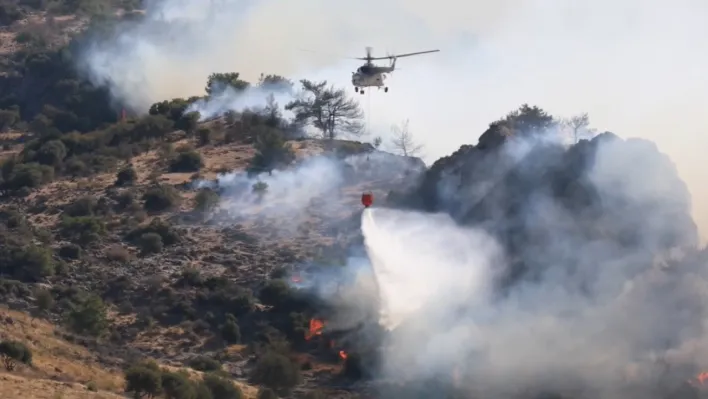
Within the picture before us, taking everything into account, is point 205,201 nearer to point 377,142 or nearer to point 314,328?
point 314,328

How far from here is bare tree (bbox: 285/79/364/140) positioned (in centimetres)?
10471

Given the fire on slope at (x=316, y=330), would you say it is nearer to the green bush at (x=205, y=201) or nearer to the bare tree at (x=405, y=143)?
the green bush at (x=205, y=201)

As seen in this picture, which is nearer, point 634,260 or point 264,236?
point 634,260

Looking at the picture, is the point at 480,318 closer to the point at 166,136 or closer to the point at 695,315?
the point at 695,315

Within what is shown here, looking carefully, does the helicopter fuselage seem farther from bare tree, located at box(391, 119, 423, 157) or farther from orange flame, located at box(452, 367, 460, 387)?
bare tree, located at box(391, 119, 423, 157)

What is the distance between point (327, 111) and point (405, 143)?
798 cm

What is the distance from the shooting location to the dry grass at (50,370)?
42438mm

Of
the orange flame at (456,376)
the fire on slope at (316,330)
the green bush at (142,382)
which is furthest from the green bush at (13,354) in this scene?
the orange flame at (456,376)

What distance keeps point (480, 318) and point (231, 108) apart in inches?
2006

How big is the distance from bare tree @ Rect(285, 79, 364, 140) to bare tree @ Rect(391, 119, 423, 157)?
3.70 m

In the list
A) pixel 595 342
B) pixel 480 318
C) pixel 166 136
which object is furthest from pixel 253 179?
pixel 595 342

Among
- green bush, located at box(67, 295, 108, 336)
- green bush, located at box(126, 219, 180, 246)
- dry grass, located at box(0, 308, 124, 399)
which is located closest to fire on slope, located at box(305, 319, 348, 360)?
green bush, located at box(67, 295, 108, 336)

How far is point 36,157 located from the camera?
9681 centimetres

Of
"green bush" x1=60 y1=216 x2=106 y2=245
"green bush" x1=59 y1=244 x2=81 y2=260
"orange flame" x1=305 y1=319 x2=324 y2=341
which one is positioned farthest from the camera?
"green bush" x1=60 y1=216 x2=106 y2=245
